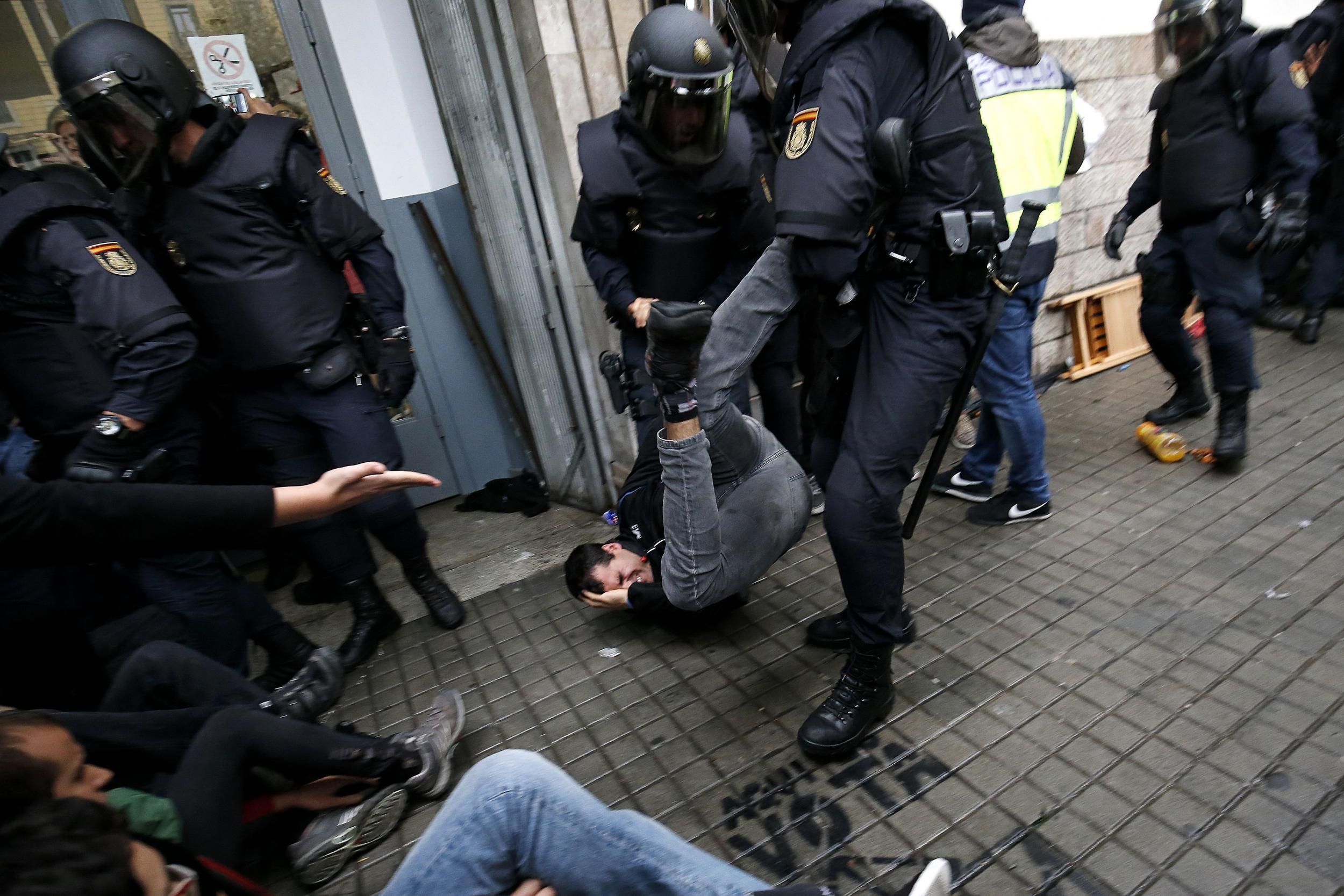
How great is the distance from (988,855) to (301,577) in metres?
3.49

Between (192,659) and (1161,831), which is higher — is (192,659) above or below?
above

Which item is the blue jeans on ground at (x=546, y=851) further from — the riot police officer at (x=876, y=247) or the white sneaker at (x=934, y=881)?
the riot police officer at (x=876, y=247)

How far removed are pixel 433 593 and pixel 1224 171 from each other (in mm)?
3960

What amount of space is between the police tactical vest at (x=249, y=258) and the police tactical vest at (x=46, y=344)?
0.27 metres

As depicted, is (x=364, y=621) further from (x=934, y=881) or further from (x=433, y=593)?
(x=934, y=881)

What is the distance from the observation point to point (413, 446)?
4.14 metres

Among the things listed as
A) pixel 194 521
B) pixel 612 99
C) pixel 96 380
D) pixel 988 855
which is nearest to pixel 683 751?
pixel 988 855

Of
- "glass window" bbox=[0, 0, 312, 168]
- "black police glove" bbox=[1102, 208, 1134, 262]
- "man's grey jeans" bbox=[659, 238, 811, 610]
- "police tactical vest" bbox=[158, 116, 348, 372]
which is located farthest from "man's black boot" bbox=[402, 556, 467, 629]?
"black police glove" bbox=[1102, 208, 1134, 262]

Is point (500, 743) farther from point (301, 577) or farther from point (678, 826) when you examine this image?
point (301, 577)

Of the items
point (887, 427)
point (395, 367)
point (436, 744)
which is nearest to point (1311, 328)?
point (887, 427)

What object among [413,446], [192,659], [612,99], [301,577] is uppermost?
[612,99]

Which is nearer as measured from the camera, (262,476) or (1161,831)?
(1161,831)

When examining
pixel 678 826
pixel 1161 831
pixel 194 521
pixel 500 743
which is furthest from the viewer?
pixel 500 743

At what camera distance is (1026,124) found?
8.15 feet
